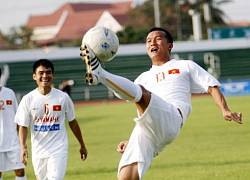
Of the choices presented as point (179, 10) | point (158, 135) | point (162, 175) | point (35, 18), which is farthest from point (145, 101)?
point (35, 18)

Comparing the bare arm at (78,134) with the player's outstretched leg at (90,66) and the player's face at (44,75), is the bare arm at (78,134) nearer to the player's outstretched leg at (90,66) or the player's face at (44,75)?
the player's face at (44,75)

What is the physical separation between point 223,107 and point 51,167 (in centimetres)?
279

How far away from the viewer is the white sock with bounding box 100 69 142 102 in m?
6.82

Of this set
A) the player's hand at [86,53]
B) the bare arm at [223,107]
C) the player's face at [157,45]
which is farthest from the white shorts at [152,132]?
the player's hand at [86,53]

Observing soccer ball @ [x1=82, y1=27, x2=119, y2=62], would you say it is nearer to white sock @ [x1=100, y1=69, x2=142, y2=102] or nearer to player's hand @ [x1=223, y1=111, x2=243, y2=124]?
white sock @ [x1=100, y1=69, x2=142, y2=102]

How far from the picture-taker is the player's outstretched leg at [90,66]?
6.63m

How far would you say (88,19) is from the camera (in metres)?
90.7

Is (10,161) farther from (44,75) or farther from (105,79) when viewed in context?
(105,79)

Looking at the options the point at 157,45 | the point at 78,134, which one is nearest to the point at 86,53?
the point at 157,45

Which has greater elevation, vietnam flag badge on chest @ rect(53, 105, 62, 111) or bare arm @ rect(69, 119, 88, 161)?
vietnam flag badge on chest @ rect(53, 105, 62, 111)

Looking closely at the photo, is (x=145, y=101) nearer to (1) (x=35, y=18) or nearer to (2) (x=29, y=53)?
(2) (x=29, y=53)

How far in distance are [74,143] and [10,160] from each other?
10.0 m

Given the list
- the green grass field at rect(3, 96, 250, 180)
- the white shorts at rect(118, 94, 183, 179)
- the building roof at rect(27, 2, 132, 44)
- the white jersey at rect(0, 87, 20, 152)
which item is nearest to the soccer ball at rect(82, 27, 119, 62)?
the white shorts at rect(118, 94, 183, 179)

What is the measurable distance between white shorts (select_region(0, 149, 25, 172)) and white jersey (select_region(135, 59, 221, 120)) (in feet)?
11.3
